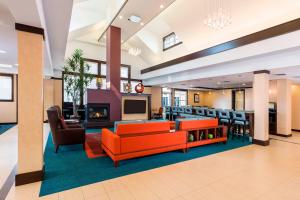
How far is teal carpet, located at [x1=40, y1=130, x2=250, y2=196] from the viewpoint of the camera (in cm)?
256

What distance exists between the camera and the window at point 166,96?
1272 centimetres

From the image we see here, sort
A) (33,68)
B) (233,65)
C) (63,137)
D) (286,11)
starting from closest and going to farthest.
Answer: (33,68)
(63,137)
(286,11)
(233,65)

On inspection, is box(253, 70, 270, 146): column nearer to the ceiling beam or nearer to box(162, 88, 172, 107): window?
the ceiling beam

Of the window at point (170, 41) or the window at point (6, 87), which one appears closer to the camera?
the window at point (6, 87)

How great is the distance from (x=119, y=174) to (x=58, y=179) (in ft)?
3.34

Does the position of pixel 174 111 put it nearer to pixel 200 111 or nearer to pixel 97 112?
pixel 200 111

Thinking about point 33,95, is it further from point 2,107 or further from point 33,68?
point 2,107

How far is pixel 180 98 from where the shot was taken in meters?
13.7

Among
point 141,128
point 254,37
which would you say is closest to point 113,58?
point 141,128

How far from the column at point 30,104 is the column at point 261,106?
5944 millimetres

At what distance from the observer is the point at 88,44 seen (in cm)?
947

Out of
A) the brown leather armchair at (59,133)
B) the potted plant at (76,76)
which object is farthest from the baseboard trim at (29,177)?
the potted plant at (76,76)

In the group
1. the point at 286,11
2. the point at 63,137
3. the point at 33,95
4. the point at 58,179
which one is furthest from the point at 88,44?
the point at 286,11

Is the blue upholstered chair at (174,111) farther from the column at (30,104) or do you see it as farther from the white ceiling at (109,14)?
the column at (30,104)
